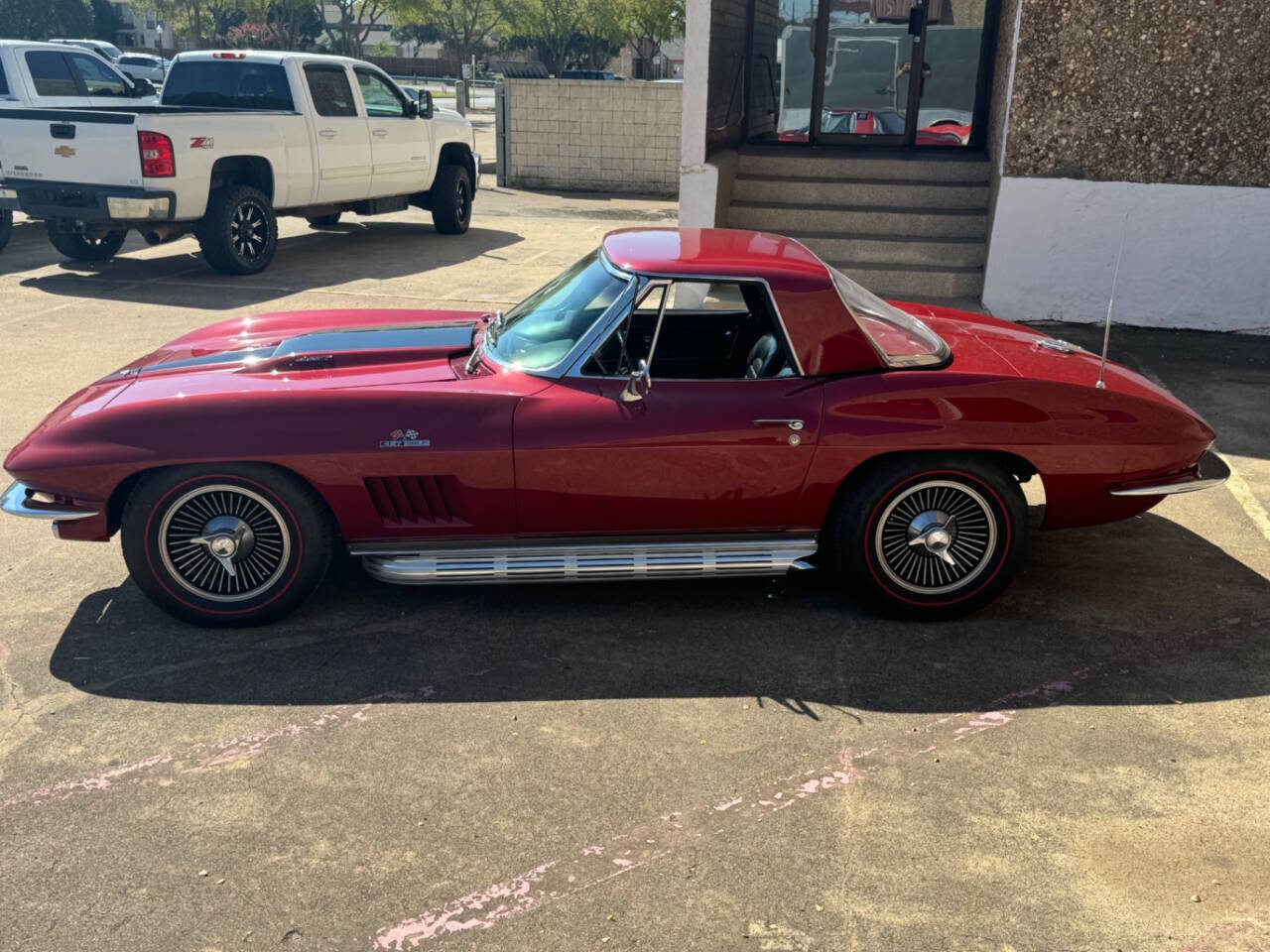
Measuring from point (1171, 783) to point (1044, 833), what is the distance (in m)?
0.56

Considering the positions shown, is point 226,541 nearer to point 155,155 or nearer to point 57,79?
point 155,155

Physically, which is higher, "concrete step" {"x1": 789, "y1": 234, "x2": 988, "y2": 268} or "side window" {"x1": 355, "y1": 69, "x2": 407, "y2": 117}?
"side window" {"x1": 355, "y1": 69, "x2": 407, "y2": 117}

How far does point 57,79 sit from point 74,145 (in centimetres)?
491

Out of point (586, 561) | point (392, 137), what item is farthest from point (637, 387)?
point (392, 137)

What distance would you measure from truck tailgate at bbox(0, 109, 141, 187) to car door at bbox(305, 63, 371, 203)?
7.52ft

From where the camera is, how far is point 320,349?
5008 millimetres

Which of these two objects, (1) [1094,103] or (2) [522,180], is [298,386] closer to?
(1) [1094,103]

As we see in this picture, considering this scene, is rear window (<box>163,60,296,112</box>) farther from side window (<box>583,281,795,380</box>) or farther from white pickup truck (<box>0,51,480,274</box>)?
side window (<box>583,281,795,380</box>)

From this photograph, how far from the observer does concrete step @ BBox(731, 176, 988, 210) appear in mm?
11414

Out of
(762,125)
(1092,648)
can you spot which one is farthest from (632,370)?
(762,125)

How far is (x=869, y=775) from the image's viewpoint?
3.75 metres

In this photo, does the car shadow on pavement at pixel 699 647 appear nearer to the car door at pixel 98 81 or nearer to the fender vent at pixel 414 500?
the fender vent at pixel 414 500

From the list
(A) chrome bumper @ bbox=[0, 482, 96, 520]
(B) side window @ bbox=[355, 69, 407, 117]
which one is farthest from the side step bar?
(B) side window @ bbox=[355, 69, 407, 117]

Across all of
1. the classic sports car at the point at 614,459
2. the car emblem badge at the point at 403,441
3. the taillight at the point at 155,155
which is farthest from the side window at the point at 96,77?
the car emblem badge at the point at 403,441
